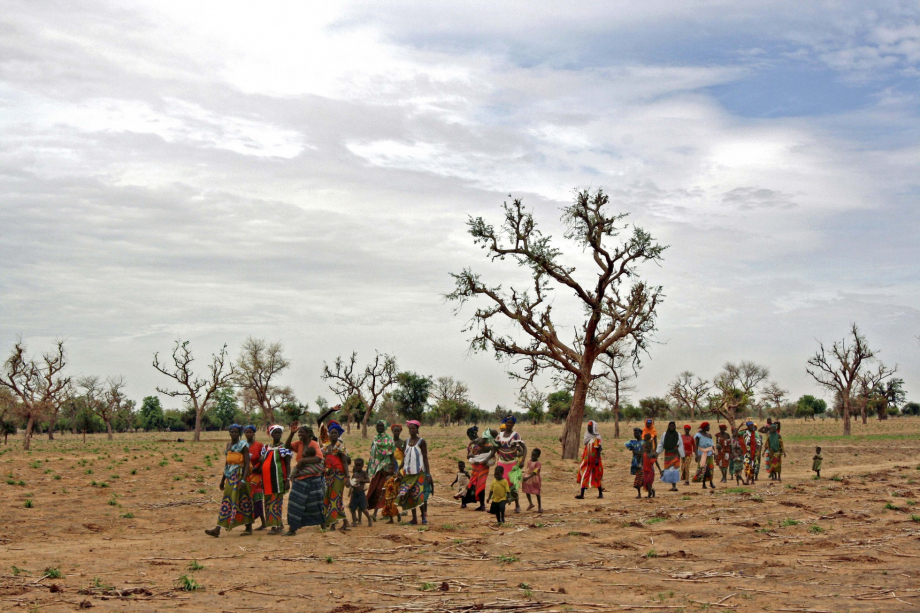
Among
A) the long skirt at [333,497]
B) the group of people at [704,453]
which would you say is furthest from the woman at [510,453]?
the group of people at [704,453]

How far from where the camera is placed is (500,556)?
33.9ft

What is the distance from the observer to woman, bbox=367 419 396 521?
44.7 ft

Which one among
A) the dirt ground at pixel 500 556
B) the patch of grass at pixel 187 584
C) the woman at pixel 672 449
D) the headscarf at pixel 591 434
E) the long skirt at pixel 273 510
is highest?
the headscarf at pixel 591 434

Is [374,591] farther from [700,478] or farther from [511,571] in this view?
[700,478]

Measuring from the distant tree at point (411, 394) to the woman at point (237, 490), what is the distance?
61.1m

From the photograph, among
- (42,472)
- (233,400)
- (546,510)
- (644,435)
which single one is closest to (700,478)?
(644,435)

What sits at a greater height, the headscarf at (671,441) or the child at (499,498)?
the headscarf at (671,441)

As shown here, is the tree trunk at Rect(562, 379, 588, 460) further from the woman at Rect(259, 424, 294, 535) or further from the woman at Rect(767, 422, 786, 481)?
the woman at Rect(259, 424, 294, 535)

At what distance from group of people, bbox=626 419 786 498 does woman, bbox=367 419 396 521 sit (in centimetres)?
637

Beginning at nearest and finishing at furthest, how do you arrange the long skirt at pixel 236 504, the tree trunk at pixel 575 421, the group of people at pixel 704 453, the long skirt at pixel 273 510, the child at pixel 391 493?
1. the long skirt at pixel 236 504
2. the long skirt at pixel 273 510
3. the child at pixel 391 493
4. the group of people at pixel 704 453
5. the tree trunk at pixel 575 421

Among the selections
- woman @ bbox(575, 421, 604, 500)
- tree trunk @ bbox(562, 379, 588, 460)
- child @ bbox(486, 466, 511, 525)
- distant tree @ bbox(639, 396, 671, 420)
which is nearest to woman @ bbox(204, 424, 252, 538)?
child @ bbox(486, 466, 511, 525)

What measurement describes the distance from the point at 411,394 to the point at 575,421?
153 ft

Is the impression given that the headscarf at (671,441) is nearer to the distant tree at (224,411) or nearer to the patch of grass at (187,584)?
the patch of grass at (187,584)

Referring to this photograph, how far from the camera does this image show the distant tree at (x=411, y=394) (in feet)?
244
